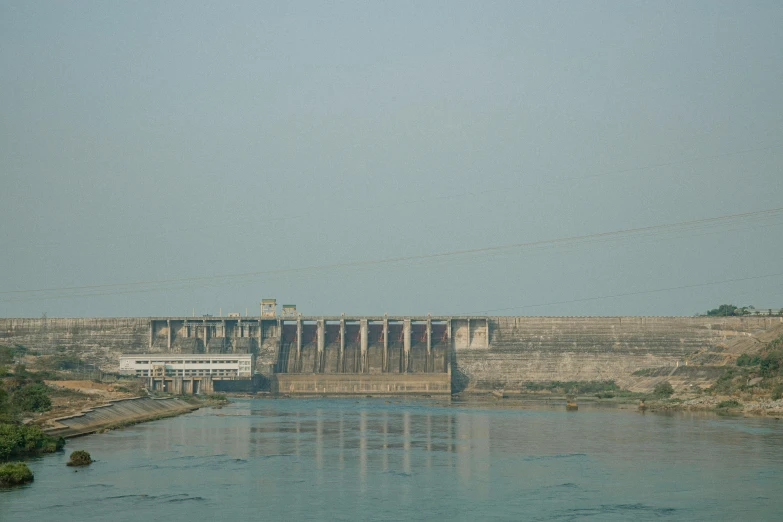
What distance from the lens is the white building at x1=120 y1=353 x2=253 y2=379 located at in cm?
11794

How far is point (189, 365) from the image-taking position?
119938 mm

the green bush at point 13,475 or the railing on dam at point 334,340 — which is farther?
the railing on dam at point 334,340

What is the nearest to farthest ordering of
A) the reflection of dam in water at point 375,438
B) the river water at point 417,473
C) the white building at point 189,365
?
1. the river water at point 417,473
2. the reflection of dam in water at point 375,438
3. the white building at point 189,365

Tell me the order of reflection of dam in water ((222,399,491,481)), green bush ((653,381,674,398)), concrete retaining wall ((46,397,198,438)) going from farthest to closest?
green bush ((653,381,674,398))
concrete retaining wall ((46,397,198,438))
reflection of dam in water ((222,399,491,481))

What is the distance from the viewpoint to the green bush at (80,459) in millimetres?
41250

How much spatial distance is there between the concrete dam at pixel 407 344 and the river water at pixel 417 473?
48.9 m

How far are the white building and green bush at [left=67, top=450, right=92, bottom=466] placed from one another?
7548cm

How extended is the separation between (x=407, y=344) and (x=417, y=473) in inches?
3139

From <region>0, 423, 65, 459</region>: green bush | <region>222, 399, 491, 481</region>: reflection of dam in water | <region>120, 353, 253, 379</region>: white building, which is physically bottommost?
<region>222, 399, 491, 481</region>: reflection of dam in water

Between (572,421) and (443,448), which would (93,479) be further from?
(572,421)

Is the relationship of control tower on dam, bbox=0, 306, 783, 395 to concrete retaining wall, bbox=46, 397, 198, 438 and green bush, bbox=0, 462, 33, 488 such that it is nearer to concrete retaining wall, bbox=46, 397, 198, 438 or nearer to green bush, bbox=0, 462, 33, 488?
concrete retaining wall, bbox=46, 397, 198, 438

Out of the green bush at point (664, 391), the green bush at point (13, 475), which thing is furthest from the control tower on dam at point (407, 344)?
the green bush at point (13, 475)

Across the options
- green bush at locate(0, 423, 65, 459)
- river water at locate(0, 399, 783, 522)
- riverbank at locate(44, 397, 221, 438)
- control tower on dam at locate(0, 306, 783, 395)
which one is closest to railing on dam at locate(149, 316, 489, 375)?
control tower on dam at locate(0, 306, 783, 395)

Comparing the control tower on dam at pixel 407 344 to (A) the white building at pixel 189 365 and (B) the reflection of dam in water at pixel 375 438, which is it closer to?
(A) the white building at pixel 189 365
